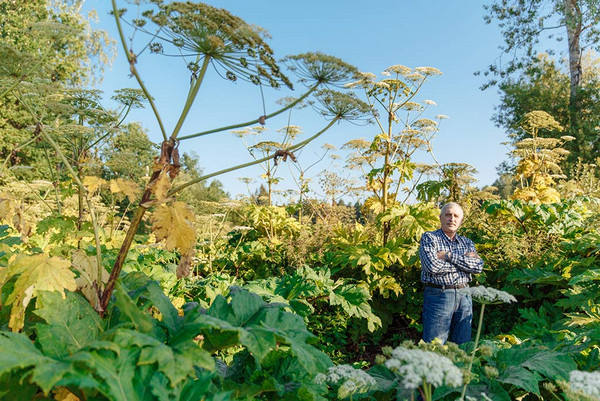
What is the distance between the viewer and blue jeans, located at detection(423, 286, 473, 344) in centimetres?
438

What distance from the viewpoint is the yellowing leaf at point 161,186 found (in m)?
1.63

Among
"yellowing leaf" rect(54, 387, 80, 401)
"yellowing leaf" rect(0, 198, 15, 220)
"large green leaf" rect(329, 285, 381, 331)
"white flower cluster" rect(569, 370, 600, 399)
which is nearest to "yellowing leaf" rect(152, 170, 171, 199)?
"yellowing leaf" rect(54, 387, 80, 401)

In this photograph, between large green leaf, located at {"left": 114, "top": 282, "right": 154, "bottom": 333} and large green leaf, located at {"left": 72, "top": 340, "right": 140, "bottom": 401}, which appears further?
large green leaf, located at {"left": 114, "top": 282, "right": 154, "bottom": 333}

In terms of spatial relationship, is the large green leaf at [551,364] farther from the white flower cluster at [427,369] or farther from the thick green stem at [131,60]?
the thick green stem at [131,60]

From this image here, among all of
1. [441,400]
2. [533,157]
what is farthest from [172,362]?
[533,157]

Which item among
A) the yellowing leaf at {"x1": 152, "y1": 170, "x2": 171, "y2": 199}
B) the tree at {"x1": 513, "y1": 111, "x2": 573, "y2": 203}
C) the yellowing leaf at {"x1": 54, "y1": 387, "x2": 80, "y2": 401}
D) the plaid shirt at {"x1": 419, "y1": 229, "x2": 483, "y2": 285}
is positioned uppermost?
the tree at {"x1": 513, "y1": 111, "x2": 573, "y2": 203}

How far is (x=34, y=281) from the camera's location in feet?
5.57

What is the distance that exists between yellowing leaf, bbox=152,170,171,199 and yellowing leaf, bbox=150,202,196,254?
0.26ft

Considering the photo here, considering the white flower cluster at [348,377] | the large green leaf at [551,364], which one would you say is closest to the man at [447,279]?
the large green leaf at [551,364]

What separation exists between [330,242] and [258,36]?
4980mm

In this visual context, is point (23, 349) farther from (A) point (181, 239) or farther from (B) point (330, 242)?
(B) point (330, 242)

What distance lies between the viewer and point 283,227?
714 cm

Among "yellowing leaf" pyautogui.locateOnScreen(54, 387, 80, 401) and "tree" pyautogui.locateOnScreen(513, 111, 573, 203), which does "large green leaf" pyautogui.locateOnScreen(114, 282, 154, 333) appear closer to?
"yellowing leaf" pyautogui.locateOnScreen(54, 387, 80, 401)

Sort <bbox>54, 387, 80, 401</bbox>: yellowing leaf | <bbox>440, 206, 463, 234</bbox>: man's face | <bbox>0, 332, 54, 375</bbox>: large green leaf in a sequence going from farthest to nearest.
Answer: <bbox>440, 206, 463, 234</bbox>: man's face < <bbox>54, 387, 80, 401</bbox>: yellowing leaf < <bbox>0, 332, 54, 375</bbox>: large green leaf
